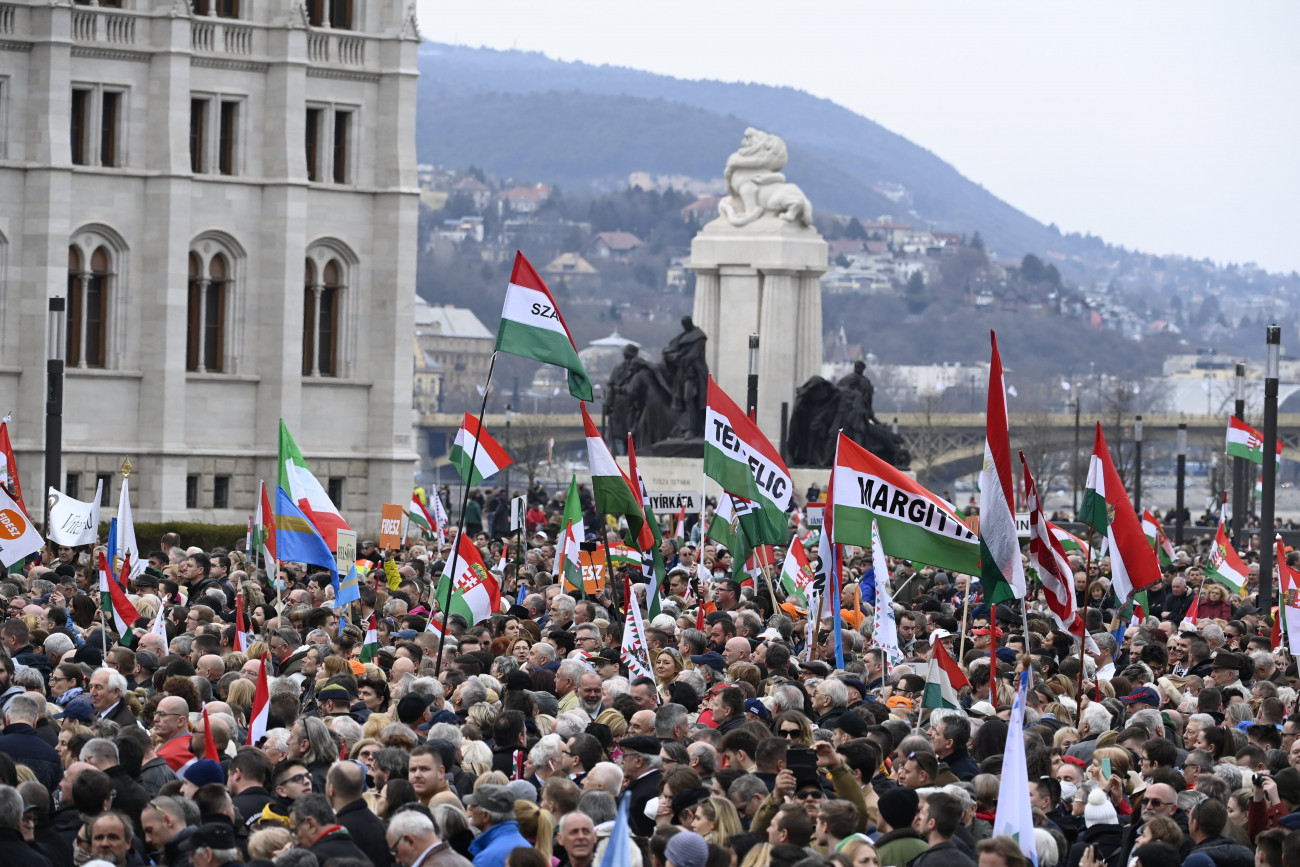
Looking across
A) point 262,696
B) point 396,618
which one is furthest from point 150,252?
point 262,696

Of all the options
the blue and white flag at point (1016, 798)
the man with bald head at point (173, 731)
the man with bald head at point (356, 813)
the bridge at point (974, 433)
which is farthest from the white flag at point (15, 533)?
the bridge at point (974, 433)

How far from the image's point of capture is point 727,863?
1046 centimetres

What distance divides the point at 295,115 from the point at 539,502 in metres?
9.44

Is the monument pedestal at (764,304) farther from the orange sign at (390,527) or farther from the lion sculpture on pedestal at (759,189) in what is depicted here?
the orange sign at (390,527)

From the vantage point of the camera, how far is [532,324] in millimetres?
19000

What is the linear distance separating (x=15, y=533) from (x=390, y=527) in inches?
243

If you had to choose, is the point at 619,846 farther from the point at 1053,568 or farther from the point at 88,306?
the point at 88,306

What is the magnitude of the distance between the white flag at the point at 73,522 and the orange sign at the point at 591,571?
4367mm

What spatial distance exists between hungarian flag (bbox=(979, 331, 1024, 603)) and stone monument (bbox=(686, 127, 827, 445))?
37195 mm

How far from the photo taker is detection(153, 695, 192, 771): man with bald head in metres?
13.2

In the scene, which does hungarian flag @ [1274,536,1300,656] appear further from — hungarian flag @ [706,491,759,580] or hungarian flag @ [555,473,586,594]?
hungarian flag @ [555,473,586,594]

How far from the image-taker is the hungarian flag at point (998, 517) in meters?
15.0

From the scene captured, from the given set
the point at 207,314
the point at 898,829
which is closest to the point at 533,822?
the point at 898,829

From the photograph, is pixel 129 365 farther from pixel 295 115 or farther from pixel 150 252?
pixel 295 115
